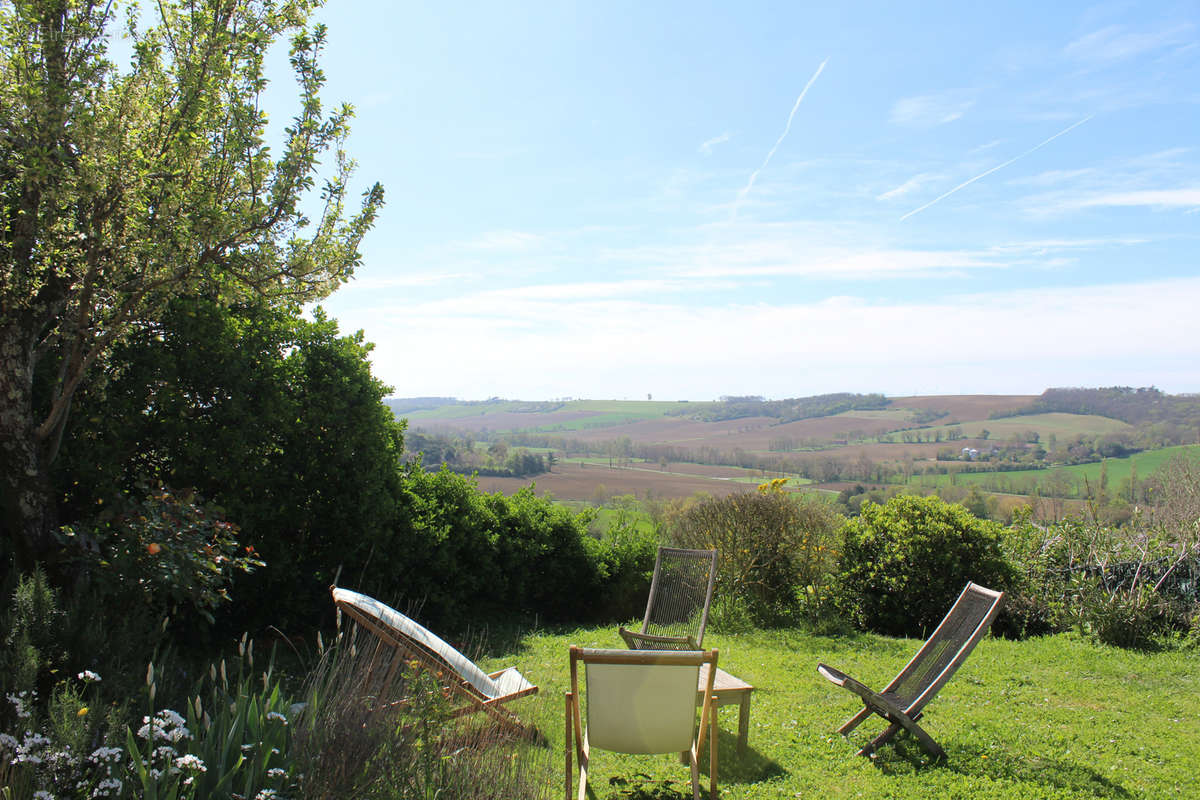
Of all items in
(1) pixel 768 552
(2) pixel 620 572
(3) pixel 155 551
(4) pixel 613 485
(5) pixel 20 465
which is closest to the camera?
(3) pixel 155 551

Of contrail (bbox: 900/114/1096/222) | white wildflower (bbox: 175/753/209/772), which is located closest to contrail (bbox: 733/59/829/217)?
contrail (bbox: 900/114/1096/222)

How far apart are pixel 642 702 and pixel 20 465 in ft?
14.1

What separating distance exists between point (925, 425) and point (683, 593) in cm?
4075

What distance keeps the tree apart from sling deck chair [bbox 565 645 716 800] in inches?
131

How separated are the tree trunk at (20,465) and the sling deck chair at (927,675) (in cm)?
528

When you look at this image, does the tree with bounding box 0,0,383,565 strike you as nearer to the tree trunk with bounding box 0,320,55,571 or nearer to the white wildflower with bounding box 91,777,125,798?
the tree trunk with bounding box 0,320,55,571

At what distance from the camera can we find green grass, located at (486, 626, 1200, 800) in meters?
3.78

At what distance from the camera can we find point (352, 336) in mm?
6969

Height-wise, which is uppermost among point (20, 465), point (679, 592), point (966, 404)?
point (966, 404)

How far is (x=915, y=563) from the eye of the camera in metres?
8.20

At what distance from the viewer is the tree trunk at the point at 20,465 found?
4.29 metres

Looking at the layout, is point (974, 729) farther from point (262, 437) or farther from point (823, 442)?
point (823, 442)

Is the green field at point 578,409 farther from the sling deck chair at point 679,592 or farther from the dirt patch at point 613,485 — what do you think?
the sling deck chair at point 679,592

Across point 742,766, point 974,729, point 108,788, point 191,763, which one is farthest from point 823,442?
point 108,788
